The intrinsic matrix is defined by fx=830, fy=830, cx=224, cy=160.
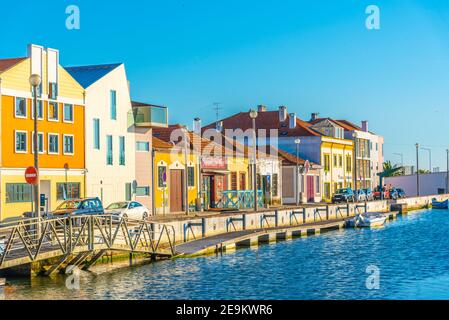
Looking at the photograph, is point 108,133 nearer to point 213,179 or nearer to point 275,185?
point 213,179

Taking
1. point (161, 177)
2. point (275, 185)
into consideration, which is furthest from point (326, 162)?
point (161, 177)

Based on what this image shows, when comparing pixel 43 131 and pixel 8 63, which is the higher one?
pixel 8 63

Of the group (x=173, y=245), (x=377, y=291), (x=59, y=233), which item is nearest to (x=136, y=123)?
(x=173, y=245)

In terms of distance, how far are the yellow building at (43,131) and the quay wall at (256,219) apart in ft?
27.2

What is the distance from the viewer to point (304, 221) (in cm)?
6247

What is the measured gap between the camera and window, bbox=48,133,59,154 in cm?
5010

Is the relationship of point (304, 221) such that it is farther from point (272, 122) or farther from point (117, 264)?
point (272, 122)

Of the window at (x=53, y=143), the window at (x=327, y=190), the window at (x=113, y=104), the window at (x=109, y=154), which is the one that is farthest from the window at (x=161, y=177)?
the window at (x=327, y=190)

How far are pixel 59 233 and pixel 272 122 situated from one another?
2447 inches

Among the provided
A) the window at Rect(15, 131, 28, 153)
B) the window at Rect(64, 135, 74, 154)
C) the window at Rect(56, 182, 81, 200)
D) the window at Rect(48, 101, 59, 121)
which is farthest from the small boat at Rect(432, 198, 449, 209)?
the window at Rect(15, 131, 28, 153)

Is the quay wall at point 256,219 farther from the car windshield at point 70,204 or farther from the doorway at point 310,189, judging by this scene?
the doorway at point 310,189

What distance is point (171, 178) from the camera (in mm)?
59562

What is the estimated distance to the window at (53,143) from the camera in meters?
50.1

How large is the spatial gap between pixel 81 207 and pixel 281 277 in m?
13.0
